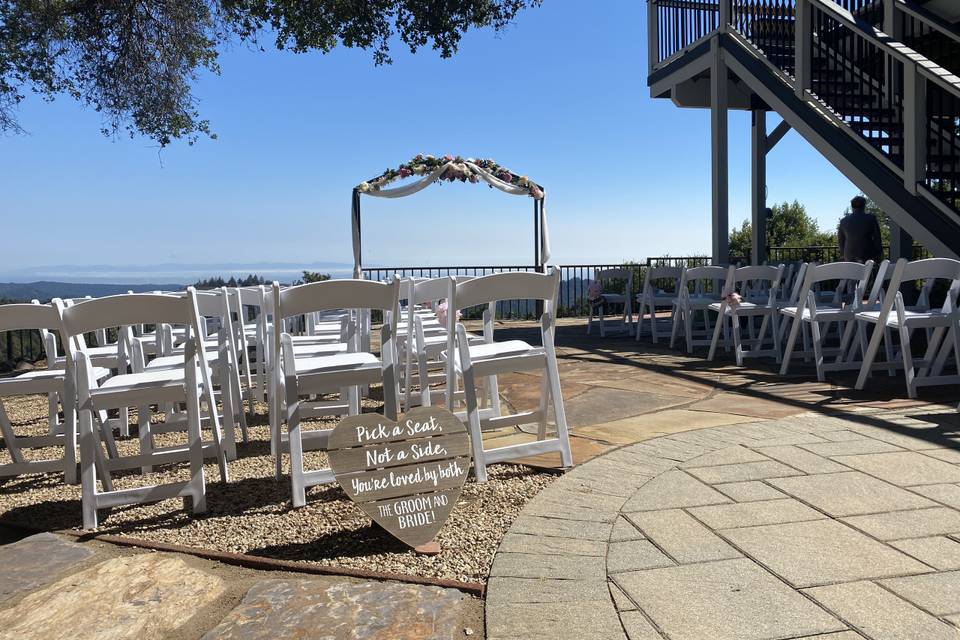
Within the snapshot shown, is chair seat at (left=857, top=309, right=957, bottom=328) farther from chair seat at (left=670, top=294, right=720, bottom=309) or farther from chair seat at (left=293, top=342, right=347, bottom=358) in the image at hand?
chair seat at (left=293, top=342, right=347, bottom=358)

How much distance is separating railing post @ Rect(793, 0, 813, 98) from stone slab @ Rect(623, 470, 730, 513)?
287 inches

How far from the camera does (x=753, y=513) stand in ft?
8.88

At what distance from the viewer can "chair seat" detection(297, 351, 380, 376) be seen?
3092 millimetres

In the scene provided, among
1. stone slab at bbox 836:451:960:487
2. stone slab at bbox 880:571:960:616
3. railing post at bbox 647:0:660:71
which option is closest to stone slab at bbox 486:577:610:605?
stone slab at bbox 880:571:960:616

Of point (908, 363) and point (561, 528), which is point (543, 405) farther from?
point (908, 363)

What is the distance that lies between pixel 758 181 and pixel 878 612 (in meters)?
11.2

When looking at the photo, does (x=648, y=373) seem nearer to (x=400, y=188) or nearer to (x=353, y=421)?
(x=353, y=421)

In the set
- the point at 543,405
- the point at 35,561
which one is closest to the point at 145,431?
the point at 35,561

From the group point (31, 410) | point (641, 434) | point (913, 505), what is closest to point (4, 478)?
point (31, 410)

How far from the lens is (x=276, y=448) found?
3.36m

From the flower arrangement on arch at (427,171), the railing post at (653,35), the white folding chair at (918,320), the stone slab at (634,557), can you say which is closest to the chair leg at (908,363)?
the white folding chair at (918,320)

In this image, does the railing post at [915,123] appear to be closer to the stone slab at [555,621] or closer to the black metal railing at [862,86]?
the black metal railing at [862,86]

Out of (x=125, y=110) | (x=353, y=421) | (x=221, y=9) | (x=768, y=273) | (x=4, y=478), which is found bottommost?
(x=4, y=478)

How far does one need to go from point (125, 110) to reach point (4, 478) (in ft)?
33.0
